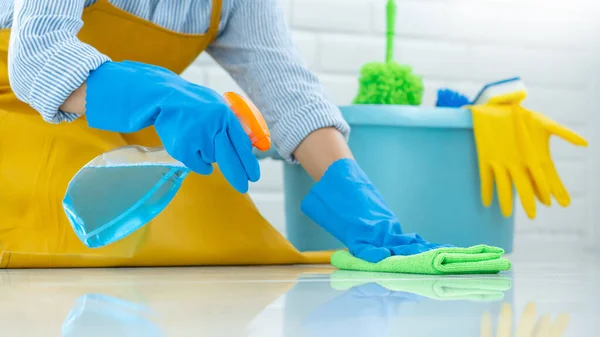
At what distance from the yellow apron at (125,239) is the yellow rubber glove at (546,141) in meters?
0.47

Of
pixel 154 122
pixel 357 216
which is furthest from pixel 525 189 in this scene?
pixel 154 122

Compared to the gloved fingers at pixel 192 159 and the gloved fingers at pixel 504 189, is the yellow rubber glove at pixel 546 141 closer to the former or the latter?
the gloved fingers at pixel 504 189

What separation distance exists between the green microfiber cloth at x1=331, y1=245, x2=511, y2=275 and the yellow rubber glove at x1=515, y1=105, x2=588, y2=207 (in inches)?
18.9

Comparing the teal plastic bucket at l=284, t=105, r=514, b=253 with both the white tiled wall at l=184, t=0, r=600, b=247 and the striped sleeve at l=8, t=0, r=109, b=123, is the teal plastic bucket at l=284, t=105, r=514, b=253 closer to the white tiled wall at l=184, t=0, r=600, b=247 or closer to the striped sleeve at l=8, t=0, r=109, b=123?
the white tiled wall at l=184, t=0, r=600, b=247

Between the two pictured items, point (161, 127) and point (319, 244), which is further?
point (319, 244)

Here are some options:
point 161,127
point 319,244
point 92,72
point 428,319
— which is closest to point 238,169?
point 161,127

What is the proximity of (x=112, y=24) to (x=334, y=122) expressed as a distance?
350 mm

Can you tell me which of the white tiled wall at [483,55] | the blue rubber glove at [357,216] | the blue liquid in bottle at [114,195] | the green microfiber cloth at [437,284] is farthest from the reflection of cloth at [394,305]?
the white tiled wall at [483,55]

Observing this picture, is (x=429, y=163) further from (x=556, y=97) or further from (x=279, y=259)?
(x=556, y=97)

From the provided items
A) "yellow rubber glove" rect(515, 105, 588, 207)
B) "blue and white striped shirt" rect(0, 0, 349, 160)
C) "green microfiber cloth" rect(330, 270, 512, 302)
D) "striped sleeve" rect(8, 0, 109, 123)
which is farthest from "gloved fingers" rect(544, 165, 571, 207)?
"striped sleeve" rect(8, 0, 109, 123)

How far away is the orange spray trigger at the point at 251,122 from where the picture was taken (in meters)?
0.88

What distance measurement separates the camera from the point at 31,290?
0.77 m

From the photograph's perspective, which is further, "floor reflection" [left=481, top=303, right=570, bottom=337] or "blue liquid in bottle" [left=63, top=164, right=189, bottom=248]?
"blue liquid in bottle" [left=63, top=164, right=189, bottom=248]

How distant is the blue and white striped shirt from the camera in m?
0.98
